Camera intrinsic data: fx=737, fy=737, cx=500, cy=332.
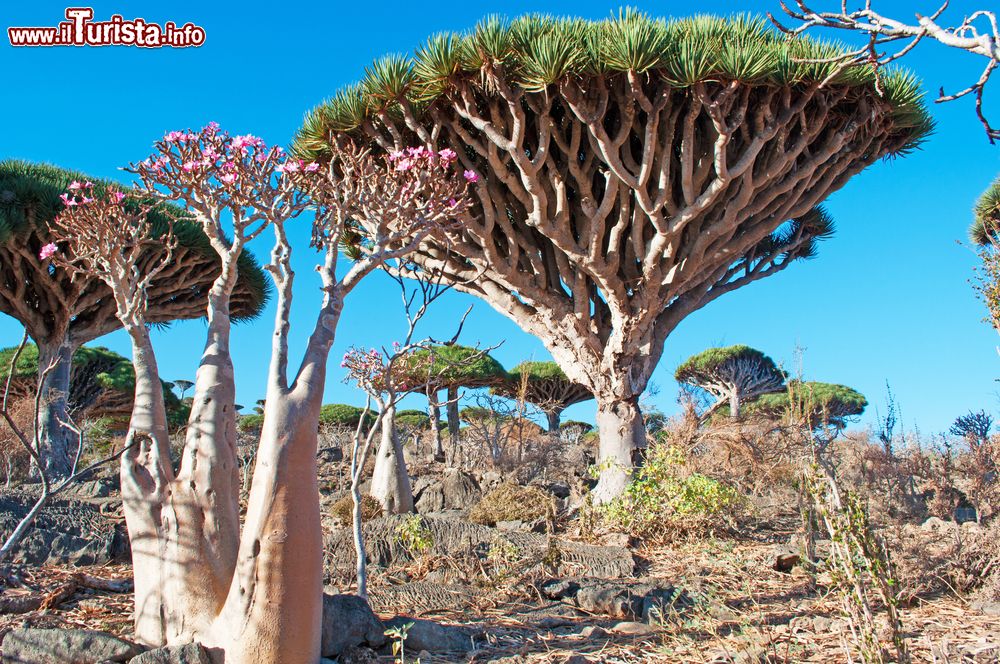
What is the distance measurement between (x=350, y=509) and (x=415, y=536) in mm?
2272

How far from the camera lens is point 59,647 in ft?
11.2

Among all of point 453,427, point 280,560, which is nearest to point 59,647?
point 280,560

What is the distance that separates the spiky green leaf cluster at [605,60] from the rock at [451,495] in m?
4.29

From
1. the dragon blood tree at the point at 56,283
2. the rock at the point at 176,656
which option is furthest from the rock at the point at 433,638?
the dragon blood tree at the point at 56,283

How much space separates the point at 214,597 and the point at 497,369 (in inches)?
699

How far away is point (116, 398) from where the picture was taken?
2098 cm

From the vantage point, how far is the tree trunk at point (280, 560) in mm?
3338

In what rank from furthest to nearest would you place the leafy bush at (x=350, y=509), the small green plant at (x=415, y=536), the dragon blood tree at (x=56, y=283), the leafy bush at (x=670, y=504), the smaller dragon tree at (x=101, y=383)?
the smaller dragon tree at (x=101, y=383) → the dragon blood tree at (x=56, y=283) → the leafy bush at (x=350, y=509) → the leafy bush at (x=670, y=504) → the small green plant at (x=415, y=536)

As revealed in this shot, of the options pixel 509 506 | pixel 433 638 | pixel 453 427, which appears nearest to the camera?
pixel 433 638

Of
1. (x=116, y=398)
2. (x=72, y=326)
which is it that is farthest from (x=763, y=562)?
(x=116, y=398)

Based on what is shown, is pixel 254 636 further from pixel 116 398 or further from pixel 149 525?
pixel 116 398

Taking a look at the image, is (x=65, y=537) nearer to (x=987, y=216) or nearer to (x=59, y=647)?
(x=59, y=647)

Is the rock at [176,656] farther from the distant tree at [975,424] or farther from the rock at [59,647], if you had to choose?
the distant tree at [975,424]

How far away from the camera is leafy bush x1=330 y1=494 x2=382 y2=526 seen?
7638mm
